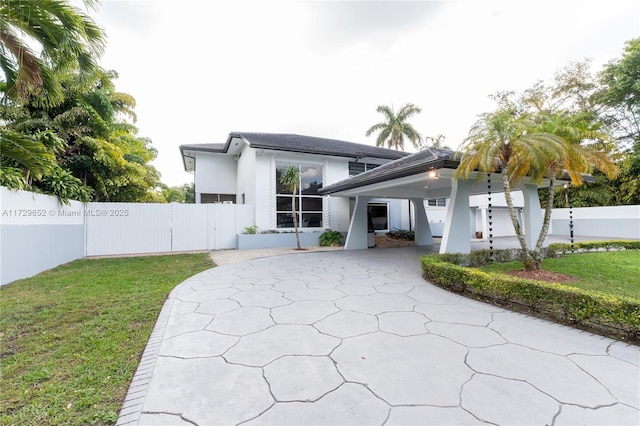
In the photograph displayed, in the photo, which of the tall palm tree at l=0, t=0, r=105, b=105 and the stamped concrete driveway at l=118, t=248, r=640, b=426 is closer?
the stamped concrete driveway at l=118, t=248, r=640, b=426

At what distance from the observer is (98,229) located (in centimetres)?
995

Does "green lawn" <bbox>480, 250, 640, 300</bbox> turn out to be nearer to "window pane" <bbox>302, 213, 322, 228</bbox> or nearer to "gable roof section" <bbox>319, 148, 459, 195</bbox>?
"gable roof section" <bbox>319, 148, 459, 195</bbox>

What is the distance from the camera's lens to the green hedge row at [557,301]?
303 centimetres

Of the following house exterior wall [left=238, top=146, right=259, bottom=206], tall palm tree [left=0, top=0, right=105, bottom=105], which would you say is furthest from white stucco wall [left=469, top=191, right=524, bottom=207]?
tall palm tree [left=0, top=0, right=105, bottom=105]

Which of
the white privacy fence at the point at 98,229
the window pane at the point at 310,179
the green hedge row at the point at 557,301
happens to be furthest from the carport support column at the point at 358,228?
the green hedge row at the point at 557,301

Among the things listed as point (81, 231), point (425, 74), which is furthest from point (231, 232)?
point (425, 74)

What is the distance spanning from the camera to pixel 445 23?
25.0ft

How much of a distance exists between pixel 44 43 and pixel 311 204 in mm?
10408

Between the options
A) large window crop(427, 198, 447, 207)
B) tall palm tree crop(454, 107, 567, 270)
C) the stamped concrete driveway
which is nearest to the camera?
the stamped concrete driveway

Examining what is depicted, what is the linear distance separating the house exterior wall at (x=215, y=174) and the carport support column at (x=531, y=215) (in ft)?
48.5

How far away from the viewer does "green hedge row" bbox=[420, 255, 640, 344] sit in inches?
119

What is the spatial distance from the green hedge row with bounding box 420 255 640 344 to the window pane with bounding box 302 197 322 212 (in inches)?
351

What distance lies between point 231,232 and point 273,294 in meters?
7.99

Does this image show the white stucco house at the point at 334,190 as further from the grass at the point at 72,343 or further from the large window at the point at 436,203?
the grass at the point at 72,343
